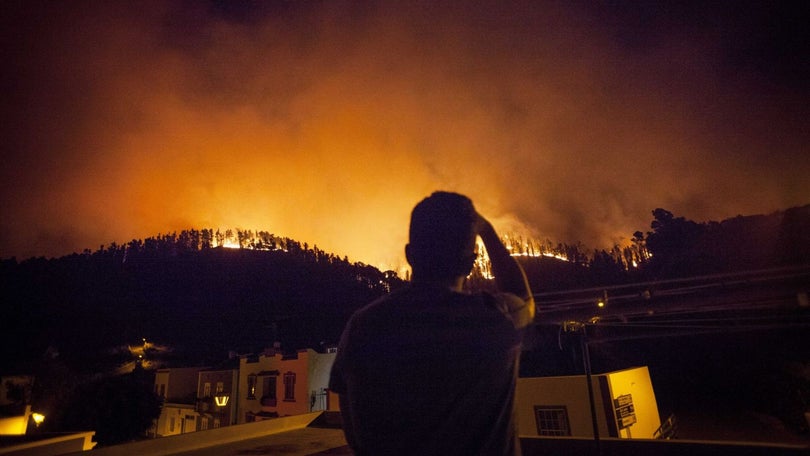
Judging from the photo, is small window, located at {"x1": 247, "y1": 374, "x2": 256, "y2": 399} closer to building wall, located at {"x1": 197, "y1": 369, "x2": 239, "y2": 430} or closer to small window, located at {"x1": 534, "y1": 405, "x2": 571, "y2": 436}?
building wall, located at {"x1": 197, "y1": 369, "x2": 239, "y2": 430}

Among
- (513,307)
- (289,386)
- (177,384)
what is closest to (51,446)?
(513,307)

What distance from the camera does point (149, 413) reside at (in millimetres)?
30625

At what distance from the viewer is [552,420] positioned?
15188 mm

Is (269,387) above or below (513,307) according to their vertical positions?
below

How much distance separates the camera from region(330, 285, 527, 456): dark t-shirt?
1397 mm

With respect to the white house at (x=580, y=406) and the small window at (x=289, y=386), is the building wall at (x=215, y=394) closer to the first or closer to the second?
the small window at (x=289, y=386)

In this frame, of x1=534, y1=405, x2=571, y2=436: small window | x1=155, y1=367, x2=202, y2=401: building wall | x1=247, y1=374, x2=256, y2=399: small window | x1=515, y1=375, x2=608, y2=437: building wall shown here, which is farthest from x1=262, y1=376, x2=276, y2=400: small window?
x1=534, y1=405, x2=571, y2=436: small window

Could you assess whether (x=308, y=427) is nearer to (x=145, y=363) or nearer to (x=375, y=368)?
(x=375, y=368)

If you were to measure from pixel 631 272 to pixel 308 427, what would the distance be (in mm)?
50888

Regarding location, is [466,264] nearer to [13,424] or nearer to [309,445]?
[309,445]

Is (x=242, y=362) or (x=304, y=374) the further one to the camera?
(x=242, y=362)

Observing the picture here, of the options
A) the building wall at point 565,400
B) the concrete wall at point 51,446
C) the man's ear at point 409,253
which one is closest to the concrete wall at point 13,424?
the concrete wall at point 51,446

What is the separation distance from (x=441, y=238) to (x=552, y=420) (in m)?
16.4

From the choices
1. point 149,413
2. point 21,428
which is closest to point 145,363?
point 149,413
